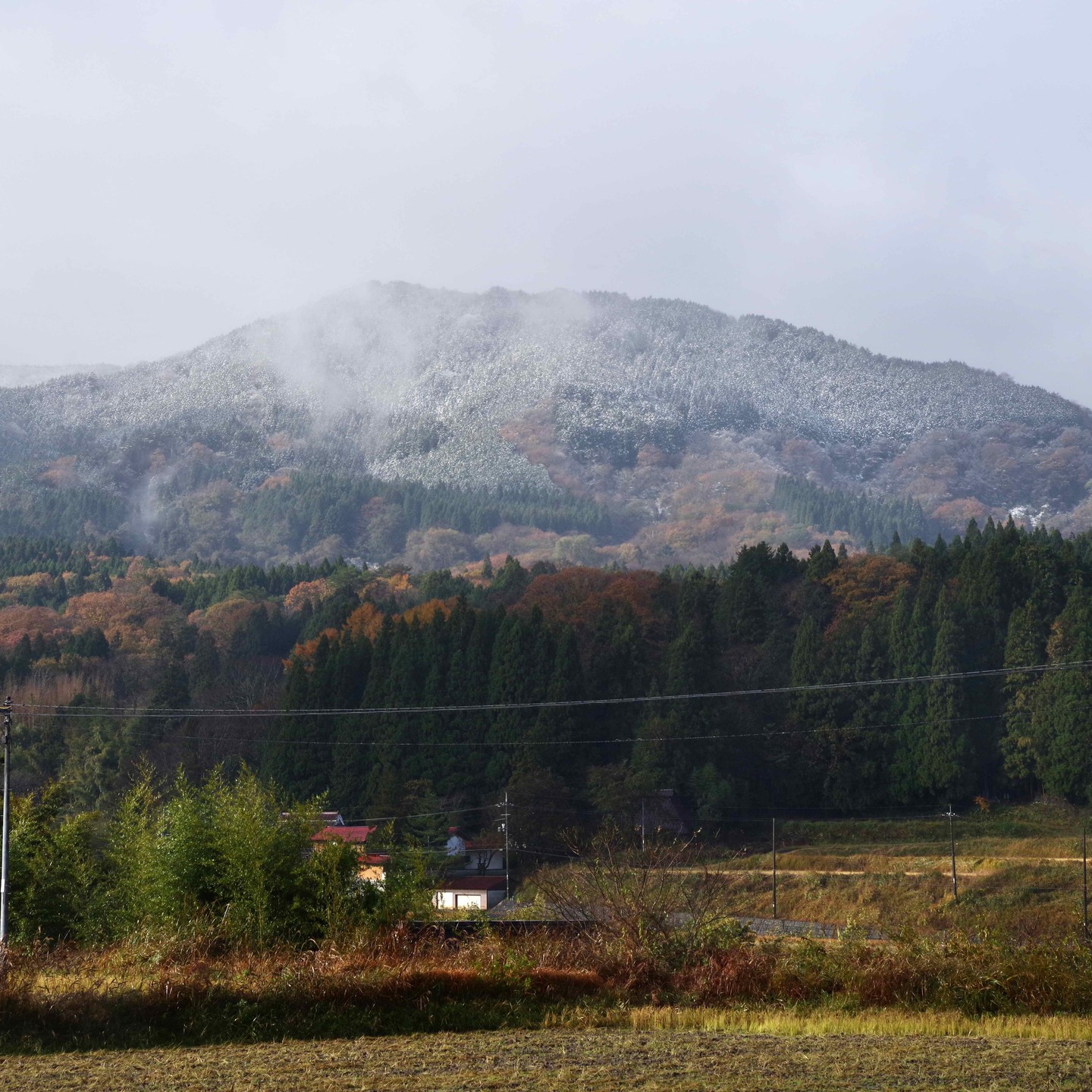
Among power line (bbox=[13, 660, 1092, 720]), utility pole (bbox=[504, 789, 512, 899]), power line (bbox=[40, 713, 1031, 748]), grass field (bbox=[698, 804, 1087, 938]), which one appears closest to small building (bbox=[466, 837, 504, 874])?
utility pole (bbox=[504, 789, 512, 899])

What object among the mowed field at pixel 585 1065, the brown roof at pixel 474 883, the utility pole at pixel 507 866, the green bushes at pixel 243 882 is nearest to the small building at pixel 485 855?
the utility pole at pixel 507 866

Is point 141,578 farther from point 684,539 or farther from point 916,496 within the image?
point 916,496

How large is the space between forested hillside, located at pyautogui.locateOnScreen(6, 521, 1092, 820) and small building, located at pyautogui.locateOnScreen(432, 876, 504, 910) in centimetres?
458

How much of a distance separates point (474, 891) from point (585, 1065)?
34509 millimetres

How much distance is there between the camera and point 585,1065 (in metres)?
14.5

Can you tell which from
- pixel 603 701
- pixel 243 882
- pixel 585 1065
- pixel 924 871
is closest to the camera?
pixel 585 1065

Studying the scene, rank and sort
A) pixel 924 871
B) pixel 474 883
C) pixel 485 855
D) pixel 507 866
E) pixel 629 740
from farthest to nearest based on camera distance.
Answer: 1. pixel 629 740
2. pixel 485 855
3. pixel 474 883
4. pixel 507 866
5. pixel 924 871

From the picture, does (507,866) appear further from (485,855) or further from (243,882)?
(243,882)

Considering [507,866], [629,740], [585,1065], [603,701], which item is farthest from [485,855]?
[585,1065]

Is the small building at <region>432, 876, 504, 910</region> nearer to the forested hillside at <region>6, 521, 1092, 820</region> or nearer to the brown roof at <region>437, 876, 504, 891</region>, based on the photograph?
the brown roof at <region>437, 876, 504, 891</region>

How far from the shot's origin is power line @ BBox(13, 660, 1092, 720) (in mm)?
57281

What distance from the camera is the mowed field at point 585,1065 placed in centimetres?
1352

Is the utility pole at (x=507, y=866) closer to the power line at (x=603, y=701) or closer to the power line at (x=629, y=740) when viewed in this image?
the power line at (x=629, y=740)

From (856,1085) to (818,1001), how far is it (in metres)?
5.28
